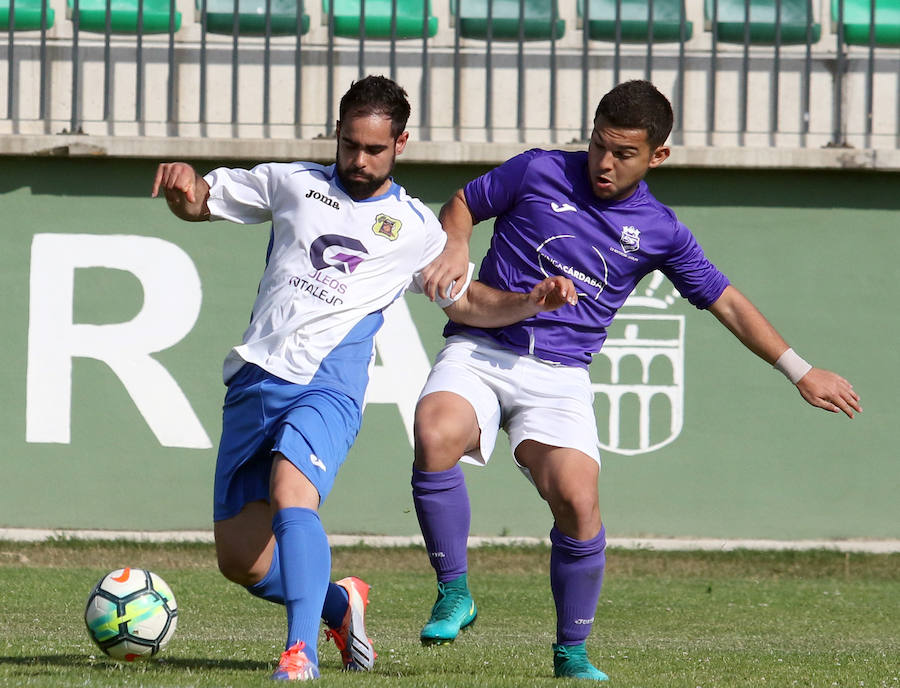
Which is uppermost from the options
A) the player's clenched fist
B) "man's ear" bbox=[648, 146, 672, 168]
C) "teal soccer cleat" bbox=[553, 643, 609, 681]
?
"man's ear" bbox=[648, 146, 672, 168]

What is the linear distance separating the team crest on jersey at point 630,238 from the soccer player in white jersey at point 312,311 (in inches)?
24.2

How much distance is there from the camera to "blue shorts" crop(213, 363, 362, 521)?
4680mm

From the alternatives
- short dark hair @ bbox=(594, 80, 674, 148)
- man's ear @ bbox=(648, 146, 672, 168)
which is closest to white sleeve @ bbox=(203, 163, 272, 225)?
short dark hair @ bbox=(594, 80, 674, 148)

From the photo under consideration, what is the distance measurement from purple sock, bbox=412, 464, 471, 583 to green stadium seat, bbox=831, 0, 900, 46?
6.67m

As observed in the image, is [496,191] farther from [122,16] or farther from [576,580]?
[122,16]

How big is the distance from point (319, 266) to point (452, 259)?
61 centimetres

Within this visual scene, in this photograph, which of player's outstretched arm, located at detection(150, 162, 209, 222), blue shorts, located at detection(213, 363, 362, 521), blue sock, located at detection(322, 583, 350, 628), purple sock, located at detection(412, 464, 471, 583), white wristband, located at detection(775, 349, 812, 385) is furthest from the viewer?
white wristband, located at detection(775, 349, 812, 385)

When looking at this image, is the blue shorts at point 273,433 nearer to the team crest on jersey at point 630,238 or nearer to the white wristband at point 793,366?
the team crest on jersey at point 630,238

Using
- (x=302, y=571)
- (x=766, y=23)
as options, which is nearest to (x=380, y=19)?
(x=766, y=23)

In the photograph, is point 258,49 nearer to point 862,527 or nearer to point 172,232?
point 172,232

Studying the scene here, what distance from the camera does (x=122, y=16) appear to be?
35.4 ft

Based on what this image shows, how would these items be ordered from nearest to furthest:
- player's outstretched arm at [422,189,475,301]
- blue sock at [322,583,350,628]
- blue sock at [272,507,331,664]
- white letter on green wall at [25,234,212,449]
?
blue sock at [272,507,331,664]
blue sock at [322,583,350,628]
player's outstretched arm at [422,189,475,301]
white letter on green wall at [25,234,212,449]

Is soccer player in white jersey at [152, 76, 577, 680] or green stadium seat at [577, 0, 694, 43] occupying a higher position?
green stadium seat at [577, 0, 694, 43]

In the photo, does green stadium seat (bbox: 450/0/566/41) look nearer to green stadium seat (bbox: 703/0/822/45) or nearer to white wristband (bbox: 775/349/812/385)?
green stadium seat (bbox: 703/0/822/45)
